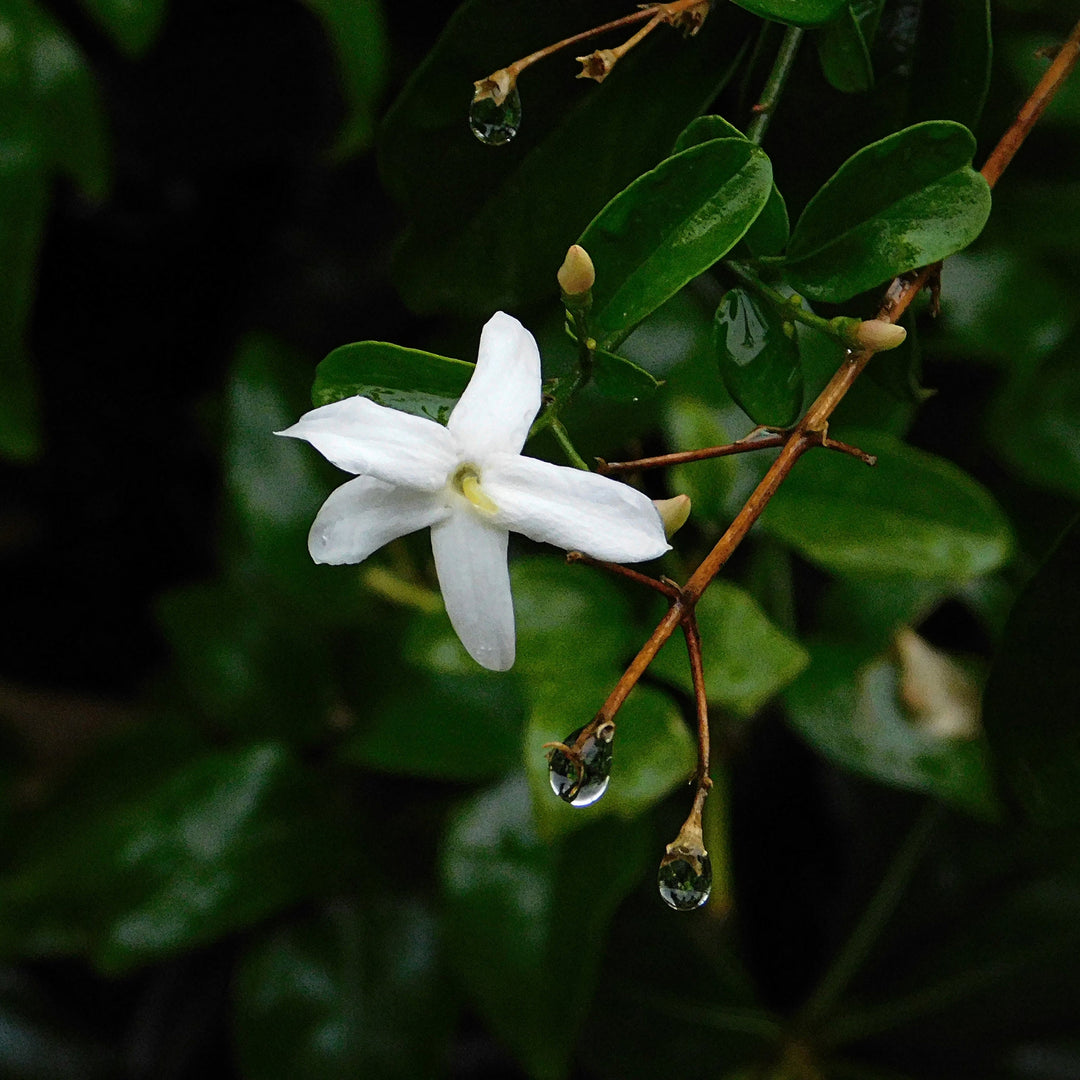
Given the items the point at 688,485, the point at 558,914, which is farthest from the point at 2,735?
the point at 688,485

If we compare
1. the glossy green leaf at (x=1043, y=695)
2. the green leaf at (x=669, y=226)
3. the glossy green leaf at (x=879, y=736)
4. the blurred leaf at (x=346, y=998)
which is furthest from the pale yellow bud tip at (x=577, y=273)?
the blurred leaf at (x=346, y=998)

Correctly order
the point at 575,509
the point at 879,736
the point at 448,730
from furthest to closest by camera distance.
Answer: the point at 448,730, the point at 879,736, the point at 575,509

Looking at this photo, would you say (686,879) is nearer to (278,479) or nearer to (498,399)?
(498,399)

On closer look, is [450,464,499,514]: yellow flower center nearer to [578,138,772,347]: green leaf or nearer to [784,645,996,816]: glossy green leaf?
[578,138,772,347]: green leaf

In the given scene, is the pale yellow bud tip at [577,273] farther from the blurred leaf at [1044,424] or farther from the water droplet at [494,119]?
the blurred leaf at [1044,424]

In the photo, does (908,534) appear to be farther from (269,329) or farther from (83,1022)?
(83,1022)

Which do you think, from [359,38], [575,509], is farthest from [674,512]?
[359,38]
